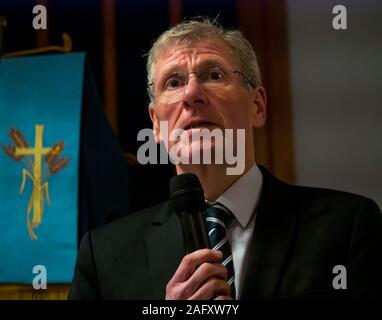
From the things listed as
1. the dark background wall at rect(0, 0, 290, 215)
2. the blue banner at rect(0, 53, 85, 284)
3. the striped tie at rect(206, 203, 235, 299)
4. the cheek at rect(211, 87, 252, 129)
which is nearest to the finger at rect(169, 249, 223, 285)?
the striped tie at rect(206, 203, 235, 299)

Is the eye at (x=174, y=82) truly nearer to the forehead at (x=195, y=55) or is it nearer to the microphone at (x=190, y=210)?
the forehead at (x=195, y=55)

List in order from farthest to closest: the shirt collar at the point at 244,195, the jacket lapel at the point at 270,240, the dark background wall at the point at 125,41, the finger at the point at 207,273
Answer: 1. the dark background wall at the point at 125,41
2. the shirt collar at the point at 244,195
3. the jacket lapel at the point at 270,240
4. the finger at the point at 207,273

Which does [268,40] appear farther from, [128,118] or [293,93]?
[128,118]

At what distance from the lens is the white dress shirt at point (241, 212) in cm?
100

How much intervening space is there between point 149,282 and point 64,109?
0.52 meters

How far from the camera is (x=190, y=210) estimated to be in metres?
0.84

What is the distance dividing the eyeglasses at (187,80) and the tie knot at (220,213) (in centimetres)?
26

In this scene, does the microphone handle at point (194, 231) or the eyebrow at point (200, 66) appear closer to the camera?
the microphone handle at point (194, 231)

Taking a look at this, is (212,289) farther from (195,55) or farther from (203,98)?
(195,55)

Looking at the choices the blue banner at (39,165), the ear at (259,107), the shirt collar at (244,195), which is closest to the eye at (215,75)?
the ear at (259,107)

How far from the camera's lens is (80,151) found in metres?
1.29

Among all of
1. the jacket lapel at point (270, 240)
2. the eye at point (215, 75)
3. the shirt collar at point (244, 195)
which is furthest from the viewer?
the eye at point (215, 75)

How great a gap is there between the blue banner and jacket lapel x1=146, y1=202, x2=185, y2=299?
0.80 feet

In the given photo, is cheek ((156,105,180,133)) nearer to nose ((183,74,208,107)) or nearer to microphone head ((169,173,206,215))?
nose ((183,74,208,107))
